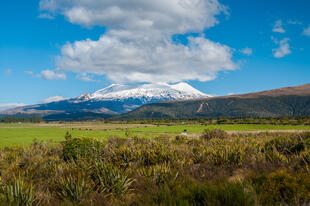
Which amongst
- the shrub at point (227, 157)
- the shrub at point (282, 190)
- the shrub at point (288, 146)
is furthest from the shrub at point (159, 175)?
the shrub at point (288, 146)

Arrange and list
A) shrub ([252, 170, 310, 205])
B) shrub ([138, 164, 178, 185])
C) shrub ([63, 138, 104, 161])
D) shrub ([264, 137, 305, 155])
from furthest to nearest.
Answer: shrub ([63, 138, 104, 161])
shrub ([264, 137, 305, 155])
shrub ([138, 164, 178, 185])
shrub ([252, 170, 310, 205])

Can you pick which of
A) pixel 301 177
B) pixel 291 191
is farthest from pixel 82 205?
pixel 301 177

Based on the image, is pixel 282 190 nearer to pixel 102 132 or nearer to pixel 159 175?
pixel 159 175

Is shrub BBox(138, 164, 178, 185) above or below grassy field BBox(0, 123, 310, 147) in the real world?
above

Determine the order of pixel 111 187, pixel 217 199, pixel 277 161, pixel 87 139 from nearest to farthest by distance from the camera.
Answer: pixel 217 199, pixel 111 187, pixel 277 161, pixel 87 139

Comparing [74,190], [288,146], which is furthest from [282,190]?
[288,146]

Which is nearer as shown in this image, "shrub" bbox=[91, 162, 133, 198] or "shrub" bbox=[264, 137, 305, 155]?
"shrub" bbox=[91, 162, 133, 198]

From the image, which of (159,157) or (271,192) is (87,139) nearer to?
(159,157)

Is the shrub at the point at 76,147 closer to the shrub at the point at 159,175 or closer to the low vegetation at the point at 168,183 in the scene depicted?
the low vegetation at the point at 168,183

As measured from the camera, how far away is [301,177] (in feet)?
22.4

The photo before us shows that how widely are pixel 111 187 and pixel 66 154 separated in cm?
843

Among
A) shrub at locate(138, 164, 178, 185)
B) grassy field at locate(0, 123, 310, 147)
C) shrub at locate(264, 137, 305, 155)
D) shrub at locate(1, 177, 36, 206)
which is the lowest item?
grassy field at locate(0, 123, 310, 147)

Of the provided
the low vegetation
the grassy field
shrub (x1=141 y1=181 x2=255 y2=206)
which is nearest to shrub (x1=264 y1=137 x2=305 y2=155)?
the low vegetation

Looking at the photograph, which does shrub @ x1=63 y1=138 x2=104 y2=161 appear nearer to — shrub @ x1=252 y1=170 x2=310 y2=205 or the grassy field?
shrub @ x1=252 y1=170 x2=310 y2=205
